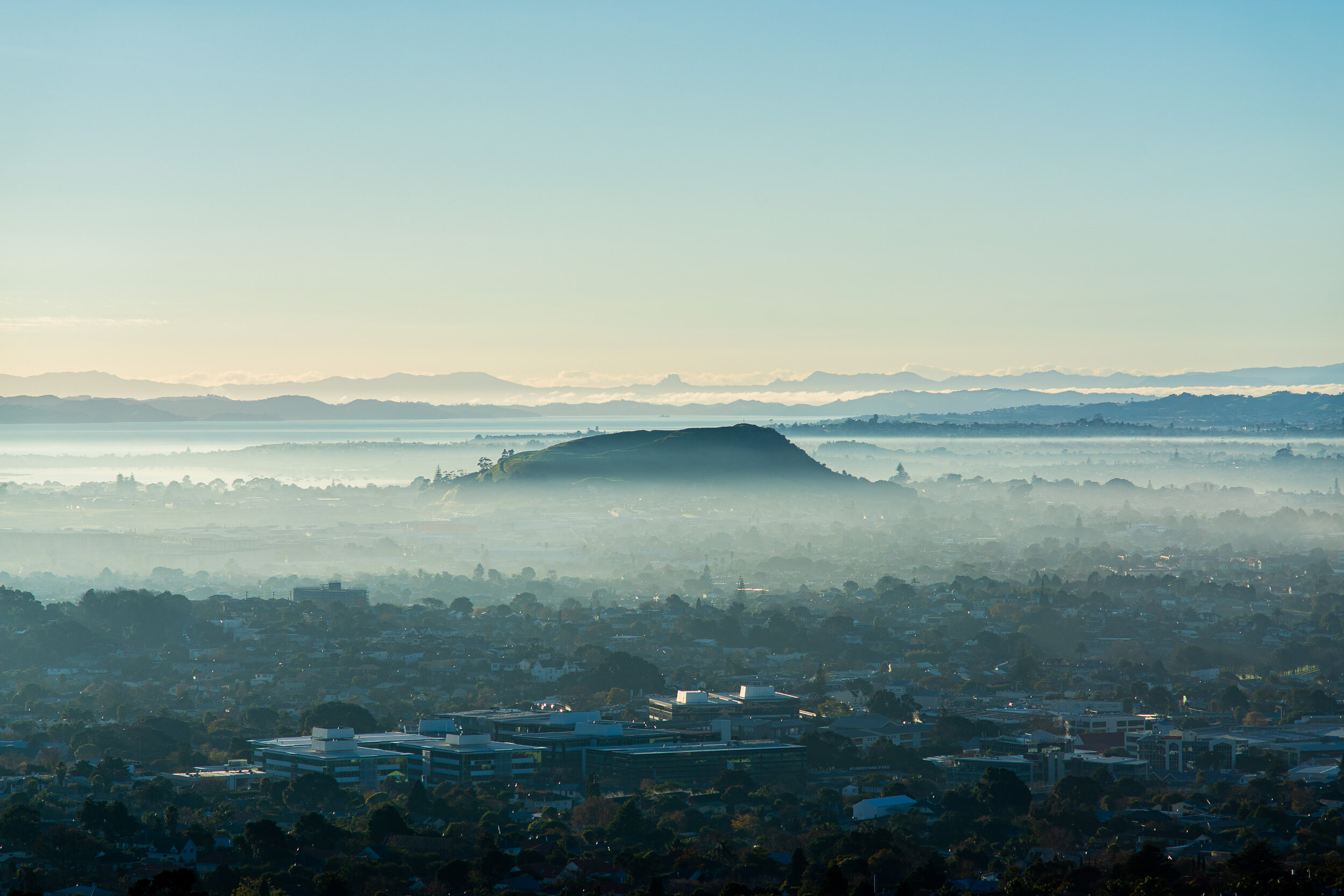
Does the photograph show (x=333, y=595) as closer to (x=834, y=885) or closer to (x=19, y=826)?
(x=19, y=826)

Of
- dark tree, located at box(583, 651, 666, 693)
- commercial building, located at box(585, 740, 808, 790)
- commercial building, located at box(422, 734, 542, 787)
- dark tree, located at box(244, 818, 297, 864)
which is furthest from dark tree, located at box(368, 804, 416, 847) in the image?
dark tree, located at box(583, 651, 666, 693)

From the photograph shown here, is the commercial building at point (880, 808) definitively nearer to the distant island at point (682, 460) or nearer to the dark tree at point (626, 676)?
the dark tree at point (626, 676)

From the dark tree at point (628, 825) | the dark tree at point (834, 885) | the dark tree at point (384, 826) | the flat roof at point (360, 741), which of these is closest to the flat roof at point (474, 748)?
the flat roof at point (360, 741)

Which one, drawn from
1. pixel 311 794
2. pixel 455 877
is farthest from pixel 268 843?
pixel 311 794

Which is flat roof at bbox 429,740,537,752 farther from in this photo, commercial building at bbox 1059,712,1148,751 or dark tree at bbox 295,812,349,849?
commercial building at bbox 1059,712,1148,751

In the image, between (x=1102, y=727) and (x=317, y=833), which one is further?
(x=1102, y=727)
